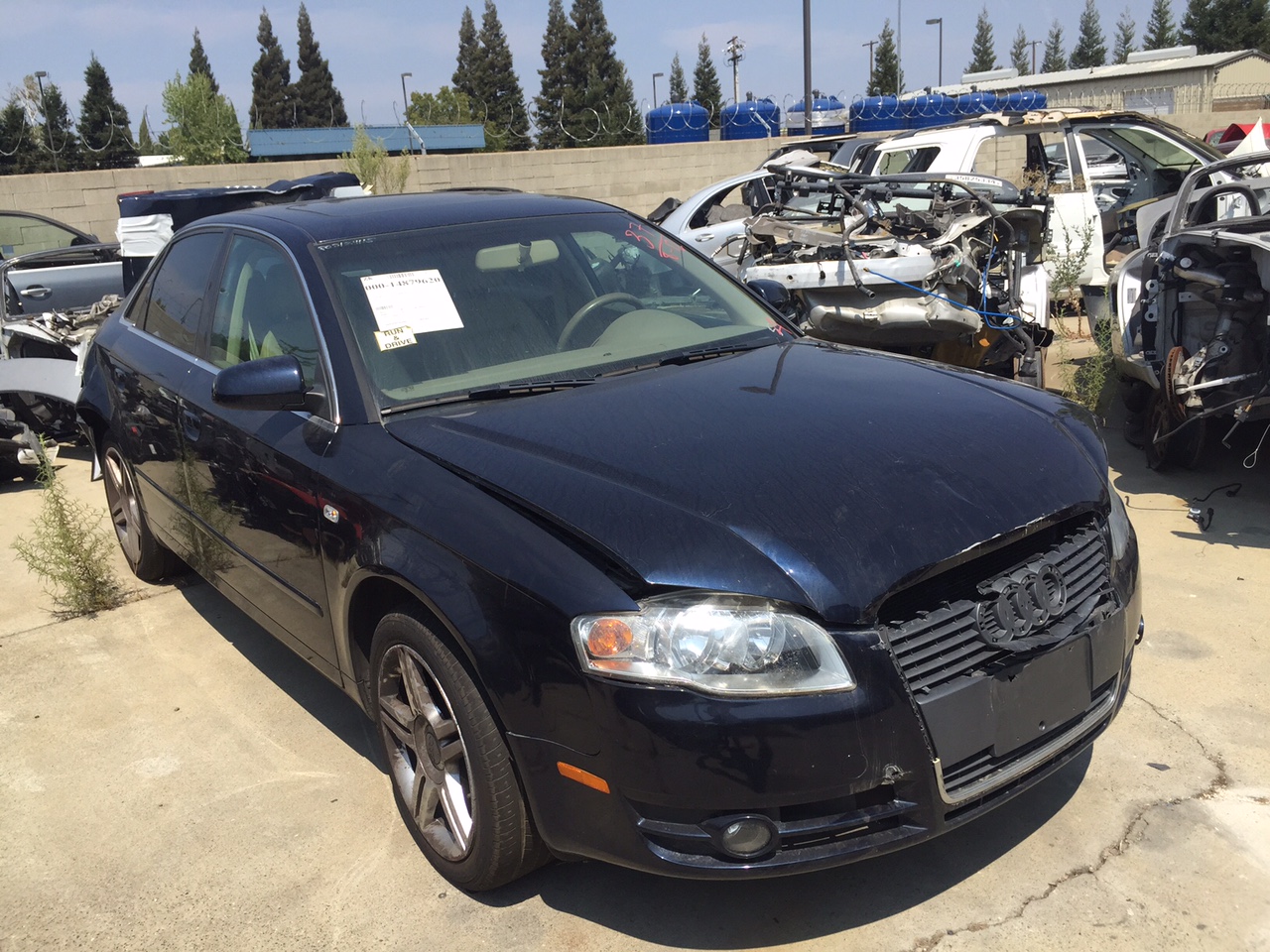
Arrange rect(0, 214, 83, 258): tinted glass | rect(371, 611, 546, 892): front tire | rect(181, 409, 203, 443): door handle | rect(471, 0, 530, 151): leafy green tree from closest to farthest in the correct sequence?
rect(371, 611, 546, 892): front tire
rect(181, 409, 203, 443): door handle
rect(0, 214, 83, 258): tinted glass
rect(471, 0, 530, 151): leafy green tree

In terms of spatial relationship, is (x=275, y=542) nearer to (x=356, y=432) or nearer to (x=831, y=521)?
(x=356, y=432)

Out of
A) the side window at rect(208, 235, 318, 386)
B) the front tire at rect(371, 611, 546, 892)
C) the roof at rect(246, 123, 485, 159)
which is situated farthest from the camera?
the roof at rect(246, 123, 485, 159)

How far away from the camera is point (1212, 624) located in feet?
13.5

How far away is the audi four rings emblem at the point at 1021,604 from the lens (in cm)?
243

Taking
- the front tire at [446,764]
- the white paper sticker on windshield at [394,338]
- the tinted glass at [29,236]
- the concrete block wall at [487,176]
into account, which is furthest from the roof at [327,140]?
the front tire at [446,764]

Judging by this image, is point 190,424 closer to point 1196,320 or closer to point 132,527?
point 132,527

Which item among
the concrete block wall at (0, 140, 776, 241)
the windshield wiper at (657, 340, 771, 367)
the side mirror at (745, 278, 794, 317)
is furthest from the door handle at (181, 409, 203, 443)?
the concrete block wall at (0, 140, 776, 241)

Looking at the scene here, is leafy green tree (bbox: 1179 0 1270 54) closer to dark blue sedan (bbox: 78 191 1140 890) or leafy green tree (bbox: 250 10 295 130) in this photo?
leafy green tree (bbox: 250 10 295 130)

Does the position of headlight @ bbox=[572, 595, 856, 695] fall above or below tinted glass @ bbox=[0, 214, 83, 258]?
below

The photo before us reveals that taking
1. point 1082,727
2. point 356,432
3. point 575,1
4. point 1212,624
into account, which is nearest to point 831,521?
point 1082,727

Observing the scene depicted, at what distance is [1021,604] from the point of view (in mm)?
2463

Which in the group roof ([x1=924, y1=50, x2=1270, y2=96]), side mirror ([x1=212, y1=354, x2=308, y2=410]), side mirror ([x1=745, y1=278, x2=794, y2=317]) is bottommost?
side mirror ([x1=212, y1=354, x2=308, y2=410])

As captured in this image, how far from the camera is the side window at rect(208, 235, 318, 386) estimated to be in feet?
11.1

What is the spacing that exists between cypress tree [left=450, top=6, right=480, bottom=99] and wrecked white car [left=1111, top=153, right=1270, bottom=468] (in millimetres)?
81433
